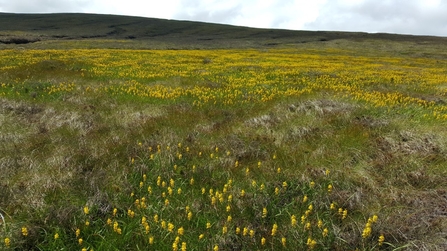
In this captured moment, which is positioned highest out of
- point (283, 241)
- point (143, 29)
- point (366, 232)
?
point (143, 29)

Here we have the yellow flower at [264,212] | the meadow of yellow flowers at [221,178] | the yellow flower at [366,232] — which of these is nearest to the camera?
the yellow flower at [366,232]

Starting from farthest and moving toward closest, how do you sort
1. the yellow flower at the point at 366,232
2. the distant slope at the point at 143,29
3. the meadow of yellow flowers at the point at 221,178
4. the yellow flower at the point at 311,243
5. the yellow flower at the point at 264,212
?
the distant slope at the point at 143,29 → the yellow flower at the point at 264,212 → the meadow of yellow flowers at the point at 221,178 → the yellow flower at the point at 366,232 → the yellow flower at the point at 311,243

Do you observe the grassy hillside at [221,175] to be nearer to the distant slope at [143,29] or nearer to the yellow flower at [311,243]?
the yellow flower at [311,243]

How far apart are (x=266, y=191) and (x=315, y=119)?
191 inches

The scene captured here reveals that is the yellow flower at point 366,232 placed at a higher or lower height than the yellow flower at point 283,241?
higher

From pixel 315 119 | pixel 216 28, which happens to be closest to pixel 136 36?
pixel 216 28

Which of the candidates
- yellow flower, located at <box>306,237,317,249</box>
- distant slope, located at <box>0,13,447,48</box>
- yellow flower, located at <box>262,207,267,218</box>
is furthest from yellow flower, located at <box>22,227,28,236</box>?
distant slope, located at <box>0,13,447,48</box>

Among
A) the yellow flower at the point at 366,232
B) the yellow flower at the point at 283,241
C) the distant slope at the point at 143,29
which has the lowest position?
the yellow flower at the point at 283,241

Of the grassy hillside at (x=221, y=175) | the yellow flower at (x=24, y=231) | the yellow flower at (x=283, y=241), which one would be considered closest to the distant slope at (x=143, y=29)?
the grassy hillside at (x=221, y=175)

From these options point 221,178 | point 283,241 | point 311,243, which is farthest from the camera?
point 221,178

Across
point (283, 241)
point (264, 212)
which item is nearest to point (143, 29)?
point (264, 212)

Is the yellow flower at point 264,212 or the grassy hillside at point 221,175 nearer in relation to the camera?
the grassy hillside at point 221,175

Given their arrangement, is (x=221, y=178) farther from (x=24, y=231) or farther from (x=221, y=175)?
(x=24, y=231)

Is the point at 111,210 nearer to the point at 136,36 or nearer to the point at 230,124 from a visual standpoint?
the point at 230,124
